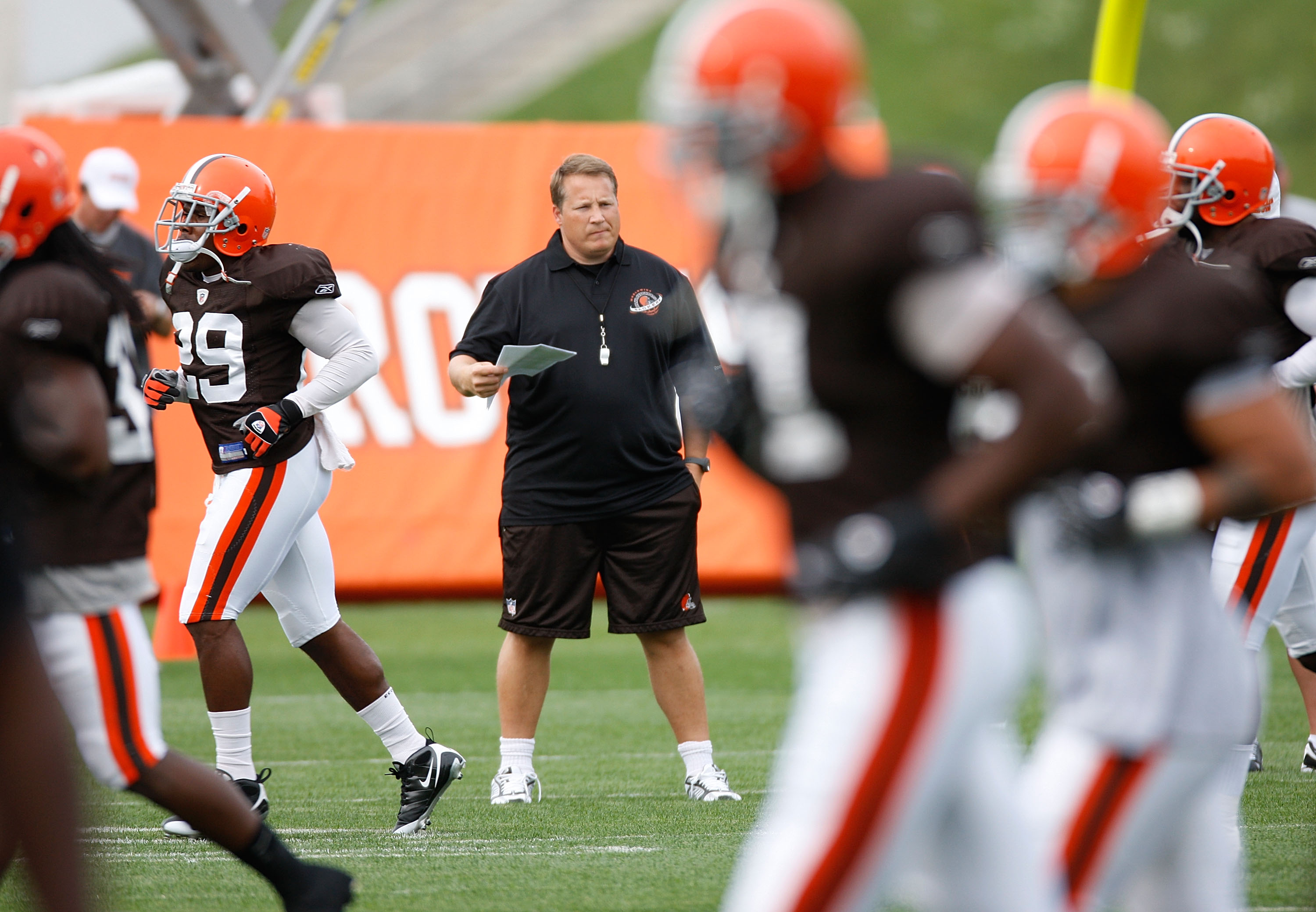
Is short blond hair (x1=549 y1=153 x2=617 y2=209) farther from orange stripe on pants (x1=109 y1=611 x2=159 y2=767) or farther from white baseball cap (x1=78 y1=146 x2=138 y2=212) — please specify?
white baseball cap (x1=78 y1=146 x2=138 y2=212)

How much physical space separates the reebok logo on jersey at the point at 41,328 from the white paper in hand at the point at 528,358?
7.11 ft

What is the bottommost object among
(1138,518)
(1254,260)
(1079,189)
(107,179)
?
(1138,518)

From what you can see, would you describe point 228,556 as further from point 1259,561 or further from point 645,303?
point 1259,561

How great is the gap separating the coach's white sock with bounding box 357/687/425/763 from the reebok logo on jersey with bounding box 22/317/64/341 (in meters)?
2.27

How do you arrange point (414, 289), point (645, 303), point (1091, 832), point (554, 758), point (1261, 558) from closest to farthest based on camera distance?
point (1091, 832) → point (1261, 558) → point (645, 303) → point (554, 758) → point (414, 289)

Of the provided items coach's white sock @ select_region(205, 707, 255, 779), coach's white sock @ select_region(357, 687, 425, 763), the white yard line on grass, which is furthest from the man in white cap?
coach's white sock @ select_region(357, 687, 425, 763)

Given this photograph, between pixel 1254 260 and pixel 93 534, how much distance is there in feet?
10.8

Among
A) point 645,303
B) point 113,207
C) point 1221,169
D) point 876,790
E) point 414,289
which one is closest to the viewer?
point 876,790

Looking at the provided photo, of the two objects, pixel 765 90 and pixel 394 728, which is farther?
pixel 394 728

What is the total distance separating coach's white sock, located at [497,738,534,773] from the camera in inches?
219

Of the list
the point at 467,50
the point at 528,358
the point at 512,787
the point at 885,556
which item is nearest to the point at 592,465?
the point at 528,358

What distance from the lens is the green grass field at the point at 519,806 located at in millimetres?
4234

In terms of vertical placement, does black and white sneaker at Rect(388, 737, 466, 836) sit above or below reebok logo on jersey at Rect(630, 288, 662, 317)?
below

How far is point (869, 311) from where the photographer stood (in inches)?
93.6
